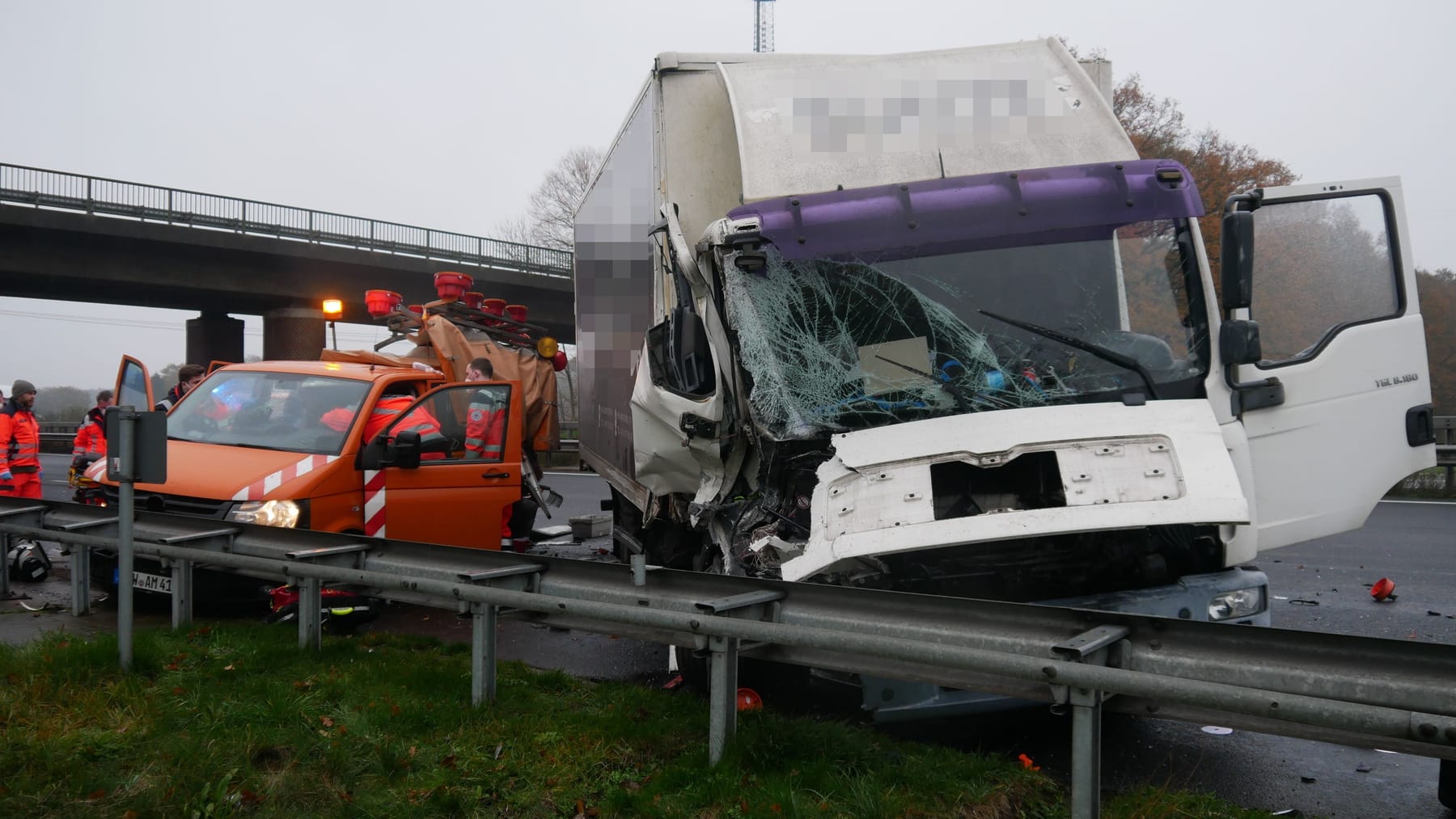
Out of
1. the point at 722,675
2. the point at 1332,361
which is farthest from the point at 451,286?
the point at 1332,361

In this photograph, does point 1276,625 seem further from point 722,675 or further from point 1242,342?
point 722,675

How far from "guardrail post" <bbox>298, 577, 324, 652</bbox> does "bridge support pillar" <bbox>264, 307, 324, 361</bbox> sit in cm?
2620

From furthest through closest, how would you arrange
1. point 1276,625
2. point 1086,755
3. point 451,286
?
point 451,286 → point 1276,625 → point 1086,755

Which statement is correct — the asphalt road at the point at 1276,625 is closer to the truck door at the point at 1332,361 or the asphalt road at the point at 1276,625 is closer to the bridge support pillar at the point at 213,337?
the truck door at the point at 1332,361

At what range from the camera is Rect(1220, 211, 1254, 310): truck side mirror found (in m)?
4.77

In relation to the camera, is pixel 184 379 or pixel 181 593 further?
pixel 184 379

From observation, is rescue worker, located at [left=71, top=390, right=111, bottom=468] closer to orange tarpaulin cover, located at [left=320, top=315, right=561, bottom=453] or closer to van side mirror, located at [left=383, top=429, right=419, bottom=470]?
orange tarpaulin cover, located at [left=320, top=315, right=561, bottom=453]

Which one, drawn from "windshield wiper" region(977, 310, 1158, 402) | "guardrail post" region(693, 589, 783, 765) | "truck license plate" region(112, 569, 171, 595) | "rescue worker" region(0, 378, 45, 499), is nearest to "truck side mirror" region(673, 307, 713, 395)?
"windshield wiper" region(977, 310, 1158, 402)

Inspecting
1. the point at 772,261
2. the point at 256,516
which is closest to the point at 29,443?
the point at 256,516

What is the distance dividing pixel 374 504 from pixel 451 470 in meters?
0.64

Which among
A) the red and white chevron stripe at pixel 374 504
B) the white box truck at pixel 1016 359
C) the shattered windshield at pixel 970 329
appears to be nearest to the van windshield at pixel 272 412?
the red and white chevron stripe at pixel 374 504

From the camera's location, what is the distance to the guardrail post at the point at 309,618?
5.41m

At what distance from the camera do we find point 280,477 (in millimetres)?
6871

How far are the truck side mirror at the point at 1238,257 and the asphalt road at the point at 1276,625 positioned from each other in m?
2.03
